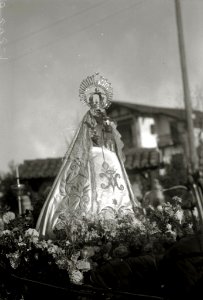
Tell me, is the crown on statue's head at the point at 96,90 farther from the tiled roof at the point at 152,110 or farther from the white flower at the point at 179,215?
the tiled roof at the point at 152,110

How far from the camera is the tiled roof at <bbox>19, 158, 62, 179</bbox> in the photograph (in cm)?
2188

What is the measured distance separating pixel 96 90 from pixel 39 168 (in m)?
15.4

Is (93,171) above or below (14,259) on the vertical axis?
above

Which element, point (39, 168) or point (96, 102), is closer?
point (96, 102)

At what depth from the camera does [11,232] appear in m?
5.57

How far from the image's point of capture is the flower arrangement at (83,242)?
4.66 m

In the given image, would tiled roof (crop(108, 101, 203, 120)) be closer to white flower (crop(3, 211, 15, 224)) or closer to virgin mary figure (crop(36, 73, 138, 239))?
virgin mary figure (crop(36, 73, 138, 239))

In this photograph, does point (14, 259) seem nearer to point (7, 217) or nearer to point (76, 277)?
point (76, 277)

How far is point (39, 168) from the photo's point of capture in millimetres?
22703

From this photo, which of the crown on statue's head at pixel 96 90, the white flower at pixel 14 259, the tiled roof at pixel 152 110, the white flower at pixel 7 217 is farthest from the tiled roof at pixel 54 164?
the white flower at pixel 14 259

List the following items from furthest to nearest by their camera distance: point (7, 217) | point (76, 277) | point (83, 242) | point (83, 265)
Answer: point (7, 217) → point (83, 242) → point (83, 265) → point (76, 277)

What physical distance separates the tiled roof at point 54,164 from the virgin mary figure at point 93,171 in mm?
12578

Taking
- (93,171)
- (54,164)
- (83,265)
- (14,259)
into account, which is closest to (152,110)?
(54,164)

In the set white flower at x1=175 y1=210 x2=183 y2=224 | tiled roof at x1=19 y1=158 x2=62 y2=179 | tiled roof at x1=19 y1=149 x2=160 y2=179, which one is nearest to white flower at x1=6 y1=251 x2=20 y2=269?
white flower at x1=175 y1=210 x2=183 y2=224
